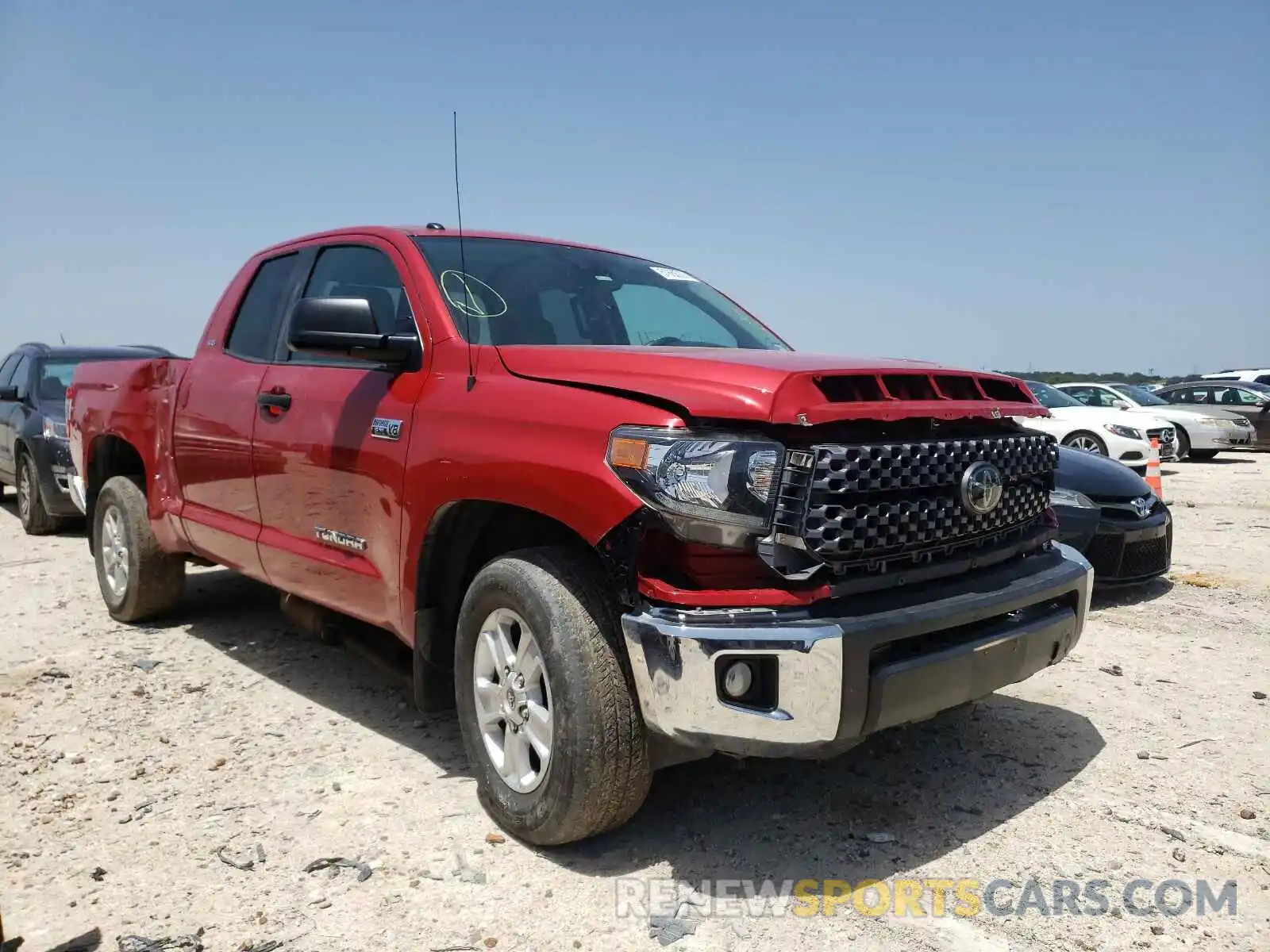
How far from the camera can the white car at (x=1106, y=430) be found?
13.0 metres

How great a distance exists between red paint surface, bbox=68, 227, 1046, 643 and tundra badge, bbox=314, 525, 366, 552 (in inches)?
1.2

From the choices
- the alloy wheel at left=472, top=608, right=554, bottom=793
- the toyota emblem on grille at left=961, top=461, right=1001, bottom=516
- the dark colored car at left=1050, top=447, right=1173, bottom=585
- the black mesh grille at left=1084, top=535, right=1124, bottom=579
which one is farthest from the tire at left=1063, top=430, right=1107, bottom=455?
the alloy wheel at left=472, top=608, right=554, bottom=793

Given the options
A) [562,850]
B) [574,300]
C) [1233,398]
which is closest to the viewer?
[562,850]

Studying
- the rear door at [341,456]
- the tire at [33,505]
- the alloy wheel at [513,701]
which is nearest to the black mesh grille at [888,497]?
the alloy wheel at [513,701]

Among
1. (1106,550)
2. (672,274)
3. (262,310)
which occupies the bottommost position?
(1106,550)

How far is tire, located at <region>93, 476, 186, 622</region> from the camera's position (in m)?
5.22

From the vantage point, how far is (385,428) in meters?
3.34

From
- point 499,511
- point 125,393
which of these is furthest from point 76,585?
point 499,511

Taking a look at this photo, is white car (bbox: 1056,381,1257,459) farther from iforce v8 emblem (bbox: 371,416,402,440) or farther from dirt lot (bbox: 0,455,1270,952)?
iforce v8 emblem (bbox: 371,416,402,440)

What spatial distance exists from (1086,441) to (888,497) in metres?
12.4

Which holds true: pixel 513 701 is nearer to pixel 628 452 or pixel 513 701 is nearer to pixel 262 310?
pixel 628 452

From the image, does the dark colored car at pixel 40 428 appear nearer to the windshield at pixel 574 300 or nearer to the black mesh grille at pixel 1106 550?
the windshield at pixel 574 300

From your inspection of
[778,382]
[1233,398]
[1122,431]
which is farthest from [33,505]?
[1233,398]

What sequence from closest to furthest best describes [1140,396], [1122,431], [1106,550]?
[1106,550] → [1122,431] → [1140,396]
